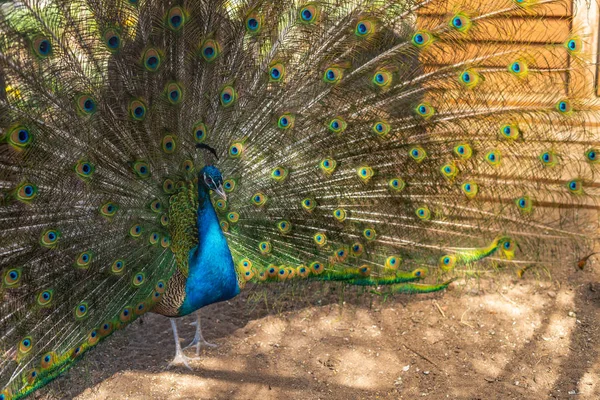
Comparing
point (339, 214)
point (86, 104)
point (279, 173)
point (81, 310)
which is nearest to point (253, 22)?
point (279, 173)

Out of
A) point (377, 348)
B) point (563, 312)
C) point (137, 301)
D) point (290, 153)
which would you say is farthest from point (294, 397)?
point (563, 312)

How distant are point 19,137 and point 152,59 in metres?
0.73

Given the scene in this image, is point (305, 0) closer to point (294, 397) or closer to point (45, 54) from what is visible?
point (45, 54)

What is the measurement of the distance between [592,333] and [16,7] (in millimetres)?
3713

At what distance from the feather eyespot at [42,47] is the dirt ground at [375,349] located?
1.76 meters

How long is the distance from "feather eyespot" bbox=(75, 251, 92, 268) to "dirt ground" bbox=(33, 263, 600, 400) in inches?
29.3

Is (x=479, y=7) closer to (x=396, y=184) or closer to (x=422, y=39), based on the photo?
(x=422, y=39)

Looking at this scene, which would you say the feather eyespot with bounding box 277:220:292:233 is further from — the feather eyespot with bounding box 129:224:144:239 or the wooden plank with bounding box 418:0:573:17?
the wooden plank with bounding box 418:0:573:17

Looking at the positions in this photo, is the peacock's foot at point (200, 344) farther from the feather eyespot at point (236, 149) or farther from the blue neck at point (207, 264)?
the feather eyespot at point (236, 149)

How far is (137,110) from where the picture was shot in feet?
Answer: 10.0

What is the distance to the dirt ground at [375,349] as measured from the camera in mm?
3490

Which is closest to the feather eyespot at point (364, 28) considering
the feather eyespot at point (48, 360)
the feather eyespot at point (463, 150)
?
the feather eyespot at point (463, 150)

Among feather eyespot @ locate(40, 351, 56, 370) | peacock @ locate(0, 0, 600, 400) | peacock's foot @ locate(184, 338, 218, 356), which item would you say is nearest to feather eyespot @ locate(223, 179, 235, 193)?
peacock @ locate(0, 0, 600, 400)

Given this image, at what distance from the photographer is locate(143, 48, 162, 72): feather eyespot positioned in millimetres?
2971
